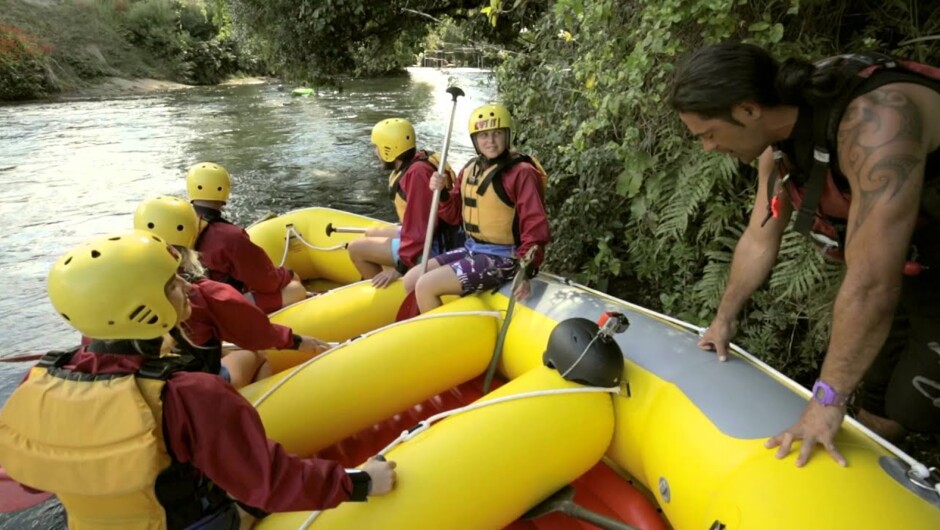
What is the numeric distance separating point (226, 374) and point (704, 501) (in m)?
2.10

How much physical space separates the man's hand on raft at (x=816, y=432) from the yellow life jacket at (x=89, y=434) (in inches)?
66.6

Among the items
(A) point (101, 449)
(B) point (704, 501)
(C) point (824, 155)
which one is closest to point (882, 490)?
(B) point (704, 501)

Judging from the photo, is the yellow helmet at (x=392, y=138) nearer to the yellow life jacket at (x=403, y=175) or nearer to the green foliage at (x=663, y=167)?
the yellow life jacket at (x=403, y=175)

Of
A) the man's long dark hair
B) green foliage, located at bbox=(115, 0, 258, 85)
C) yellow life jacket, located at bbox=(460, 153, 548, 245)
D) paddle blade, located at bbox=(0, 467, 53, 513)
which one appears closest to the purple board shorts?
yellow life jacket, located at bbox=(460, 153, 548, 245)

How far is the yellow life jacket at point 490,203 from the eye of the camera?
10.7 ft

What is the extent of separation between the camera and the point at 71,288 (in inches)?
57.3

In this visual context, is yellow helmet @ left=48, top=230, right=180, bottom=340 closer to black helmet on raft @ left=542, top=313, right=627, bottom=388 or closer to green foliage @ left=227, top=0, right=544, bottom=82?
black helmet on raft @ left=542, top=313, right=627, bottom=388

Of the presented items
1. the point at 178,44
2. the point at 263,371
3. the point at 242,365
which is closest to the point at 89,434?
the point at 242,365

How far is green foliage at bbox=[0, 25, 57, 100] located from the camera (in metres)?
19.9

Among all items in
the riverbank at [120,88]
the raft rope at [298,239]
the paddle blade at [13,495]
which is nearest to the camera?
the paddle blade at [13,495]

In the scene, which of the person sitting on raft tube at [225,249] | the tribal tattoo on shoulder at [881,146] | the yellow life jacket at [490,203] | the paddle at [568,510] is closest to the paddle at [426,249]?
the yellow life jacket at [490,203]

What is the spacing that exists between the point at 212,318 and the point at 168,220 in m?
0.61

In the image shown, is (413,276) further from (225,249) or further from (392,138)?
(225,249)

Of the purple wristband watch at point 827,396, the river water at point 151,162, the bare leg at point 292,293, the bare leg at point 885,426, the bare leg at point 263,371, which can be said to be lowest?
the river water at point 151,162
